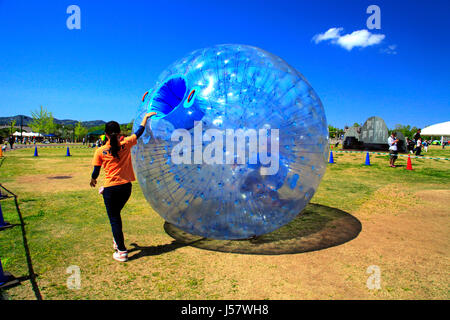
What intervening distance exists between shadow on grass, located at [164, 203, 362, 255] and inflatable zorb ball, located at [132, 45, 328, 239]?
47 cm

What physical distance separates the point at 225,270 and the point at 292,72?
2804mm

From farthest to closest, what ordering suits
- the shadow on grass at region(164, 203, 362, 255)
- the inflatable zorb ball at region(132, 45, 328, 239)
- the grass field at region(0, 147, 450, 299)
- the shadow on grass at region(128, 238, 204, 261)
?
the shadow on grass at region(164, 203, 362, 255) < the shadow on grass at region(128, 238, 204, 261) < the inflatable zorb ball at region(132, 45, 328, 239) < the grass field at region(0, 147, 450, 299)

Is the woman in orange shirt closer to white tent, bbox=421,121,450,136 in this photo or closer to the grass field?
the grass field

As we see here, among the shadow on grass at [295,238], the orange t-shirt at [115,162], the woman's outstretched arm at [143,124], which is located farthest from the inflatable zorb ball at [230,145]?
the shadow on grass at [295,238]

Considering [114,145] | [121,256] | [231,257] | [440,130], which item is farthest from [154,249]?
[440,130]

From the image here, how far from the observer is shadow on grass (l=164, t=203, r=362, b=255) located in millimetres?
4016

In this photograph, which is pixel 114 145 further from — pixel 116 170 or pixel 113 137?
pixel 116 170

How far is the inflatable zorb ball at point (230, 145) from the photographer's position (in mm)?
3273

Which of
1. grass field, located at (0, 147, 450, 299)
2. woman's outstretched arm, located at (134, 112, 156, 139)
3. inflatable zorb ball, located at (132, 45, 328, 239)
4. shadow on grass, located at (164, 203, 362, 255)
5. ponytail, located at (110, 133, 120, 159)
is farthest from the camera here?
shadow on grass, located at (164, 203, 362, 255)

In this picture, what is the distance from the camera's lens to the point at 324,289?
9.89ft

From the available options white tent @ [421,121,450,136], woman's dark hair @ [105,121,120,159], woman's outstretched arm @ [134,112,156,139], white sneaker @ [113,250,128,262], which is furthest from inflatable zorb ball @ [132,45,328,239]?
white tent @ [421,121,450,136]

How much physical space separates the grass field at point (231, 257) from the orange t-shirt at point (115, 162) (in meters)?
1.06

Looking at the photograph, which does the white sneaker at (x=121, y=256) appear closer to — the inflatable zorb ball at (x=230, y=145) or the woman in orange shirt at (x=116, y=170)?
the woman in orange shirt at (x=116, y=170)
